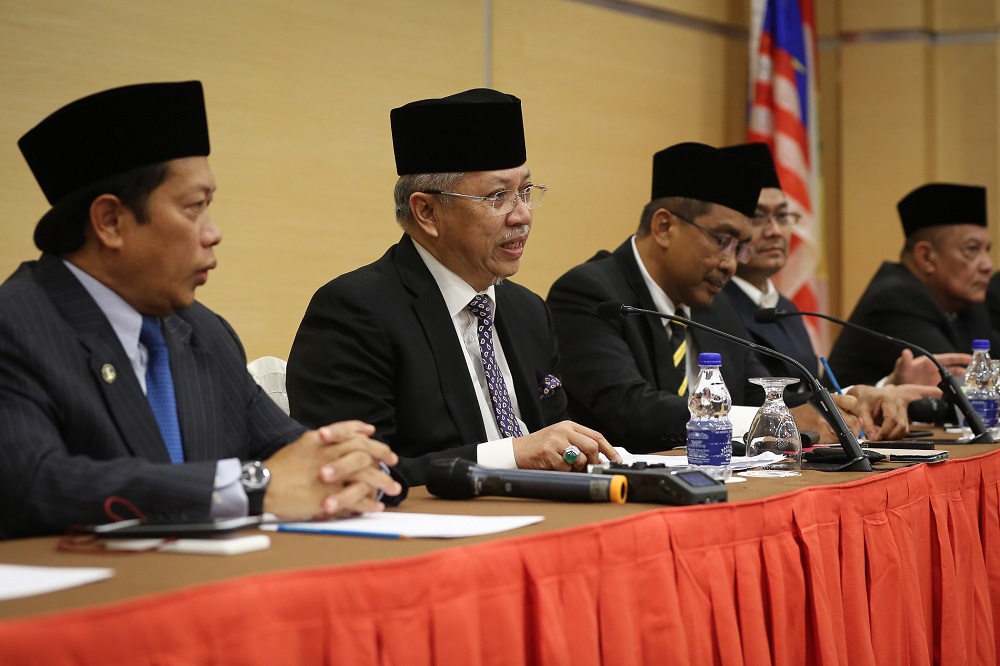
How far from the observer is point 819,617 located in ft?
6.46

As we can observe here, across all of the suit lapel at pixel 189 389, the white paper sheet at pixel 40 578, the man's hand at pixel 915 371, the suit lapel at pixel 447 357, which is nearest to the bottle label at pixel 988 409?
the man's hand at pixel 915 371

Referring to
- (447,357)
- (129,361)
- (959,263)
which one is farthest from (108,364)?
(959,263)

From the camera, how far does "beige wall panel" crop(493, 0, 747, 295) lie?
16.7 feet

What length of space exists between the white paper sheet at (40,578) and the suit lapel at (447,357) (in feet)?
4.33

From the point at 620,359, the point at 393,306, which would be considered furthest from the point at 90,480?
the point at 620,359

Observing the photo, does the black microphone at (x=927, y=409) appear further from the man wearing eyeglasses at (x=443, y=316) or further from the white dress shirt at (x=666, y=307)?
the man wearing eyeglasses at (x=443, y=316)

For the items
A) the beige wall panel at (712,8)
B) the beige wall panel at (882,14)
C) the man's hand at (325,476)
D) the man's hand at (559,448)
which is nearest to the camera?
the man's hand at (325,476)

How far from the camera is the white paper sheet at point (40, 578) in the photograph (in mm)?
1221

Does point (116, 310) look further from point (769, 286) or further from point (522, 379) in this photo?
point (769, 286)

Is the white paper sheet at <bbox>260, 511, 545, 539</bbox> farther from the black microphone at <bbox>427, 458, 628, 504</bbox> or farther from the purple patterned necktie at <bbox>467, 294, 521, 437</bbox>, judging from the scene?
the purple patterned necktie at <bbox>467, 294, 521, 437</bbox>

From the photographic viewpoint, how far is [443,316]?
2.69 m

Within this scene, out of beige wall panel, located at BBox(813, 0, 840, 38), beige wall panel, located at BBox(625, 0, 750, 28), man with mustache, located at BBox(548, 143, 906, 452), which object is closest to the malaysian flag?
beige wall panel, located at BBox(625, 0, 750, 28)

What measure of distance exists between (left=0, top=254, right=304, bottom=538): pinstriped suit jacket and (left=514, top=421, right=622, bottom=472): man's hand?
446 millimetres

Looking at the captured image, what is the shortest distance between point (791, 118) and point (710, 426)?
3908 mm
